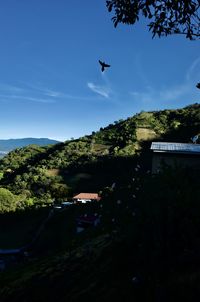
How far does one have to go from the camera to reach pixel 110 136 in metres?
130

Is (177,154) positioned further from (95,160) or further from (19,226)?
(95,160)

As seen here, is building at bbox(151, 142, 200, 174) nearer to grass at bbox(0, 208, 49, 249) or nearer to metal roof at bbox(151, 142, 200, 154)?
metal roof at bbox(151, 142, 200, 154)

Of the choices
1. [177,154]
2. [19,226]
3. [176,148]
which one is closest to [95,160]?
[19,226]

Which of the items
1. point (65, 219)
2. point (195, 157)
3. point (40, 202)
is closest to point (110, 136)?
point (40, 202)

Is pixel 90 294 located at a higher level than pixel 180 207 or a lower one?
lower

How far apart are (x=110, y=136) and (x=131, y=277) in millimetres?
122772

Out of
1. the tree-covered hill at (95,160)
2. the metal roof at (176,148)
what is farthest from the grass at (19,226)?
the metal roof at (176,148)

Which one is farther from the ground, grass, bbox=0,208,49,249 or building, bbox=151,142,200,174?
building, bbox=151,142,200,174

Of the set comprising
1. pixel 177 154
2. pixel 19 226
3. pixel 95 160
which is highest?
pixel 177 154

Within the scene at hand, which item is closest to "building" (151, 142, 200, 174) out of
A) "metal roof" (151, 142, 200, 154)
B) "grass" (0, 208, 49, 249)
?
"metal roof" (151, 142, 200, 154)

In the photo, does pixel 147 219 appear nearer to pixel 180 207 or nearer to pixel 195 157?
pixel 180 207

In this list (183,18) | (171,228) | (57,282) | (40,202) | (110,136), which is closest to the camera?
(171,228)

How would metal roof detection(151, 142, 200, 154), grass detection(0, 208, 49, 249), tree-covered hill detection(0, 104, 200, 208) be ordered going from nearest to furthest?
1. metal roof detection(151, 142, 200, 154)
2. grass detection(0, 208, 49, 249)
3. tree-covered hill detection(0, 104, 200, 208)

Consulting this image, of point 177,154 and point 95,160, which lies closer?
point 177,154
